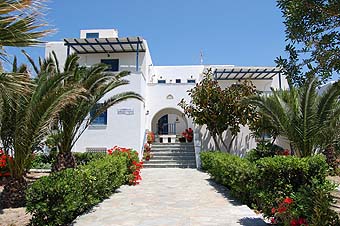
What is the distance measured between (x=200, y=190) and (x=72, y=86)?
592 cm

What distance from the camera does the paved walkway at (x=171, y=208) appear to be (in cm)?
645

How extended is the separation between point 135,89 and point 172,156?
5017 millimetres

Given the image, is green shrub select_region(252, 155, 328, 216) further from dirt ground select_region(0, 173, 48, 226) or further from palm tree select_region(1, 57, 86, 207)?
dirt ground select_region(0, 173, 48, 226)

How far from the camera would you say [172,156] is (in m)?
18.8

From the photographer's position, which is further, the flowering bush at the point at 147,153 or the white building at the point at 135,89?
the flowering bush at the point at 147,153

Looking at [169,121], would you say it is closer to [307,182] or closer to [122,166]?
[122,166]

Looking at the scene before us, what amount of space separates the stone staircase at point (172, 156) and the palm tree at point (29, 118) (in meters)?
9.87

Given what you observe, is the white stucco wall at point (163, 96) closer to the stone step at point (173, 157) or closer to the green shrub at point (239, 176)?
the stone step at point (173, 157)

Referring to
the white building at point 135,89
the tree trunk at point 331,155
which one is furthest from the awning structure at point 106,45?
the tree trunk at point 331,155

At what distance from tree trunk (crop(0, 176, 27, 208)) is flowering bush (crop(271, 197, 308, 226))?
6.94m

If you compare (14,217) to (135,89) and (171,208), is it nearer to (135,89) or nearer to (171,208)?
(171,208)

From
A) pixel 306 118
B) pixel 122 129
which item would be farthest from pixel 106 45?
pixel 306 118

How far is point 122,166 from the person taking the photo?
36.2 ft

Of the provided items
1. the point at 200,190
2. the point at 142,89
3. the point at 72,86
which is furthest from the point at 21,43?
the point at 142,89
